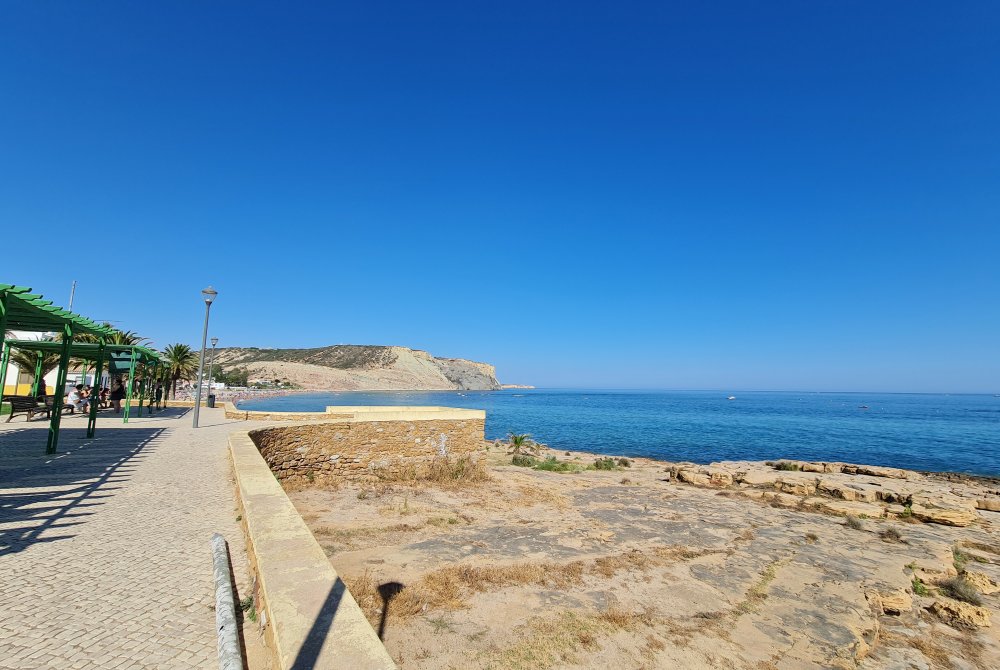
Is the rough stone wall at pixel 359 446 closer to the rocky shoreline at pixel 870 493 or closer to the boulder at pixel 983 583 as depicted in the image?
the rocky shoreline at pixel 870 493

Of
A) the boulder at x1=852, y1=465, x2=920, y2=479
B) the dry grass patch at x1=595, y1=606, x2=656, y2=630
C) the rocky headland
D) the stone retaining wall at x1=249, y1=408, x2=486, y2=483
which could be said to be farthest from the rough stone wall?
the boulder at x1=852, y1=465, x2=920, y2=479

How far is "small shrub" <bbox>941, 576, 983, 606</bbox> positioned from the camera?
7945mm

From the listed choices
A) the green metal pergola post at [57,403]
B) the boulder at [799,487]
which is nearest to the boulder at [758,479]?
the boulder at [799,487]

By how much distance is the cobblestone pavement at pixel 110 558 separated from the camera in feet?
11.6

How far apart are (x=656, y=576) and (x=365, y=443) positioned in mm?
8769

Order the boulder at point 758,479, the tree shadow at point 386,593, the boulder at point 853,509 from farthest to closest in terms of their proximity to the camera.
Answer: the boulder at point 758,479, the boulder at point 853,509, the tree shadow at point 386,593

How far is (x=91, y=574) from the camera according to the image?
Result: 4746 millimetres

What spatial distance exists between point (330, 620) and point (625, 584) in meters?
5.88

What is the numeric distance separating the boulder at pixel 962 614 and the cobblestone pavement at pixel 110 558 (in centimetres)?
999

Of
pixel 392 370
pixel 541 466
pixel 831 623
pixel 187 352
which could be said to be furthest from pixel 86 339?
pixel 392 370

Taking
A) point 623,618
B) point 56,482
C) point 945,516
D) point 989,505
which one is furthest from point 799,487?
point 56,482

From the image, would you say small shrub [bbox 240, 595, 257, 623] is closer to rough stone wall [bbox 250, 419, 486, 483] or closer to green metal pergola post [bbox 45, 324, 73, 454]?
rough stone wall [bbox 250, 419, 486, 483]

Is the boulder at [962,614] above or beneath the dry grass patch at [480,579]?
beneath

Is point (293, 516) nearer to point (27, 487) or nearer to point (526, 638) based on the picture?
point (526, 638)
